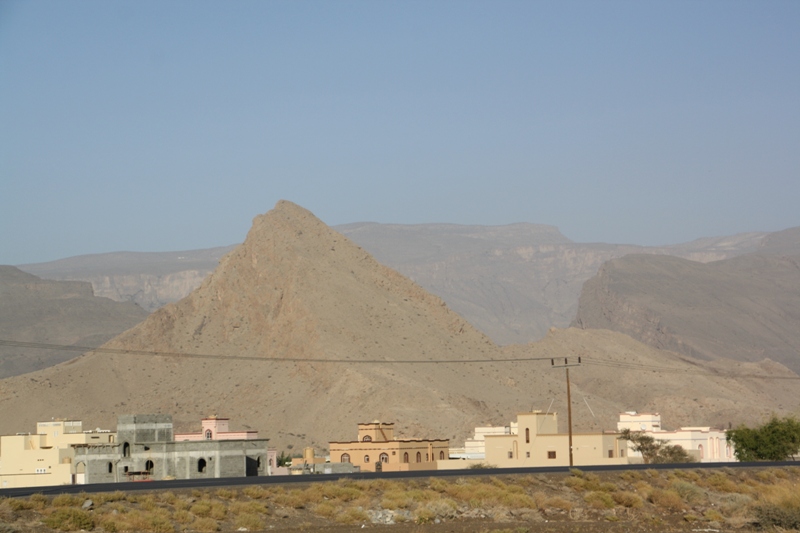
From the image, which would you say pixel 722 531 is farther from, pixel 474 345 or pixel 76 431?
pixel 474 345

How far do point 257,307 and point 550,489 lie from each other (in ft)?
336

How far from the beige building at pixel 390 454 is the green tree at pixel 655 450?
16732mm

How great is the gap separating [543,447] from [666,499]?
3333 cm

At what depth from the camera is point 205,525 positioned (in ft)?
152

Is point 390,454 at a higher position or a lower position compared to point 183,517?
lower

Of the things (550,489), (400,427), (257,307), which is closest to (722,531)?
(550,489)

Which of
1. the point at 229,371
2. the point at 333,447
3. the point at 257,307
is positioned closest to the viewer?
the point at 333,447

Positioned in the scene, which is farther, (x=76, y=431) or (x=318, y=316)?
(x=318, y=316)

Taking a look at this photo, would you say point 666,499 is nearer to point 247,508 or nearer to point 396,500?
point 396,500

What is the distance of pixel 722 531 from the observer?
1962 inches

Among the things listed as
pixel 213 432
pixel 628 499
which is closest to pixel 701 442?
pixel 213 432

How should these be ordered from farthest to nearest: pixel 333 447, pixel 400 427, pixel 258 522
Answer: pixel 400 427
pixel 333 447
pixel 258 522

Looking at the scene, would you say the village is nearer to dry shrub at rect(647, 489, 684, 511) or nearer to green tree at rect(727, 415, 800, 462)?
green tree at rect(727, 415, 800, 462)

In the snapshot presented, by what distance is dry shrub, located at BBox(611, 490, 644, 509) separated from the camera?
56.8m
